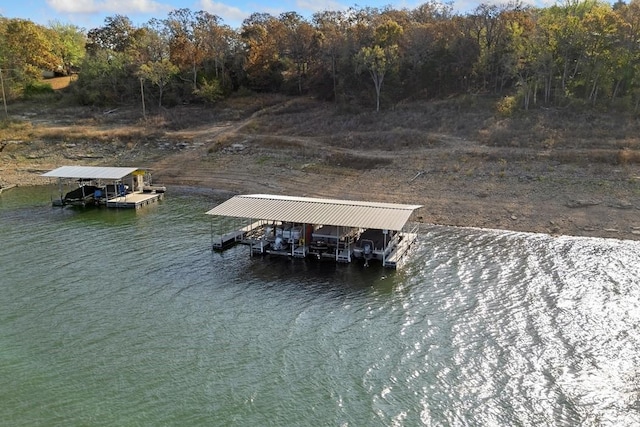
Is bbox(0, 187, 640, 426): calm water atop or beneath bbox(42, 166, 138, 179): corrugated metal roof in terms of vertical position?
beneath

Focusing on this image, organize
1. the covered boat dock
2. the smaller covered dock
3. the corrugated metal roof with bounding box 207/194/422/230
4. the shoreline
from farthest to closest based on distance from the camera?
1. the smaller covered dock
2. the shoreline
3. the covered boat dock
4. the corrugated metal roof with bounding box 207/194/422/230

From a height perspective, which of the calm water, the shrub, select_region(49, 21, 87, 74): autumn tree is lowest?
the calm water

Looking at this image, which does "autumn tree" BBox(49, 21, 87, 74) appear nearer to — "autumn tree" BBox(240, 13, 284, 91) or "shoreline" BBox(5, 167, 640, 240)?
"autumn tree" BBox(240, 13, 284, 91)

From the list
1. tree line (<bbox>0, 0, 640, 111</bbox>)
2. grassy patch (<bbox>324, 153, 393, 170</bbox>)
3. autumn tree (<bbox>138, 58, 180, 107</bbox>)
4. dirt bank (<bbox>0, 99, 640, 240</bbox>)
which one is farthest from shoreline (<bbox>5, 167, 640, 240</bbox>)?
autumn tree (<bbox>138, 58, 180, 107</bbox>)

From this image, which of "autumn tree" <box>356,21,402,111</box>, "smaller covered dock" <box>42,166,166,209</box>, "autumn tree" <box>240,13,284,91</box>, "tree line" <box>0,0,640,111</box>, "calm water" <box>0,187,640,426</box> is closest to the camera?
"calm water" <box>0,187,640,426</box>

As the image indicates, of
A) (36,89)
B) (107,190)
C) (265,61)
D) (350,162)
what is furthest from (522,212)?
(36,89)

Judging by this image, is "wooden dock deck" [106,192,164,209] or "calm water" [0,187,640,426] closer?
"calm water" [0,187,640,426]

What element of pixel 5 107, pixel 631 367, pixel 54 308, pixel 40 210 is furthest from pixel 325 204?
pixel 5 107

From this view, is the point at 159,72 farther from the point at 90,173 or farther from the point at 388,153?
the point at 388,153
